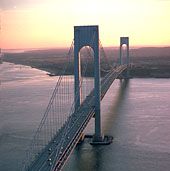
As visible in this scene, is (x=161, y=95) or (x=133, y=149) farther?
(x=161, y=95)

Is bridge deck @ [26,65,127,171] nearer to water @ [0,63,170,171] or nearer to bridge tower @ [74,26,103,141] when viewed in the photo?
bridge tower @ [74,26,103,141]

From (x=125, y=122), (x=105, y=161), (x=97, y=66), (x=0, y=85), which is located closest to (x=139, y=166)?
(x=105, y=161)

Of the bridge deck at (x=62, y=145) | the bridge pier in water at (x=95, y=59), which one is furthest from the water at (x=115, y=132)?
the bridge deck at (x=62, y=145)

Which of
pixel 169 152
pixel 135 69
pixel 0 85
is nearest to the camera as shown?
pixel 169 152

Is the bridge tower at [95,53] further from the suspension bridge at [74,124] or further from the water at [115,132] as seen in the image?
the water at [115,132]

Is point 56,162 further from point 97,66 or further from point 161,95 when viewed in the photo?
point 161,95

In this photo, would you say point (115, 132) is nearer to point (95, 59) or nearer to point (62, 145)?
point (95, 59)

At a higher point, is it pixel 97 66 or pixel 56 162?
pixel 97 66

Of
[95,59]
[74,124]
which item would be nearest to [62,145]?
[74,124]

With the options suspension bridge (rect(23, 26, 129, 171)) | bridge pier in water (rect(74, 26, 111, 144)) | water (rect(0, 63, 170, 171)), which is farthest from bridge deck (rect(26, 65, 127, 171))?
water (rect(0, 63, 170, 171))
